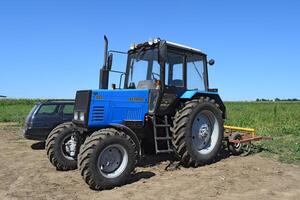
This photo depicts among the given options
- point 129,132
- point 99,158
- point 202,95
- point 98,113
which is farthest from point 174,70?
point 99,158

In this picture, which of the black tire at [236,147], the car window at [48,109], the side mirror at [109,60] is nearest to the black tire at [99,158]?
the side mirror at [109,60]

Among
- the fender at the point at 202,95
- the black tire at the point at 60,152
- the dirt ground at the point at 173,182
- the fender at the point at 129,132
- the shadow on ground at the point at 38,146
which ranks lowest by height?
the dirt ground at the point at 173,182

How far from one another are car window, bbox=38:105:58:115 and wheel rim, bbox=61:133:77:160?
533cm

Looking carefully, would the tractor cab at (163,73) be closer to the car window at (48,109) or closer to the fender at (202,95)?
the fender at (202,95)

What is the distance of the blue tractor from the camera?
26.0ft

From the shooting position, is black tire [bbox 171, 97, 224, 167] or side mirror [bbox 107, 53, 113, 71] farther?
side mirror [bbox 107, 53, 113, 71]

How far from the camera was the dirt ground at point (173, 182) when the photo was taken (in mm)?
7281

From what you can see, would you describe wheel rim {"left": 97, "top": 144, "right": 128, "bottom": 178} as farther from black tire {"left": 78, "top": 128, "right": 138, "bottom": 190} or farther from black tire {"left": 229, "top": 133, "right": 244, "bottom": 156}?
black tire {"left": 229, "top": 133, "right": 244, "bottom": 156}

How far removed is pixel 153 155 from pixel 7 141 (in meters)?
7.70

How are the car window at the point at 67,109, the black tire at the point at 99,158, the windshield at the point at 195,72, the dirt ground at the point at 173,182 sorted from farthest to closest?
1. the car window at the point at 67,109
2. the windshield at the point at 195,72
3. the black tire at the point at 99,158
4. the dirt ground at the point at 173,182

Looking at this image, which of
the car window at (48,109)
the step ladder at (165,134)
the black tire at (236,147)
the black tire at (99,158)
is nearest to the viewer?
the black tire at (99,158)

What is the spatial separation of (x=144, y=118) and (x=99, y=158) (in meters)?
1.86

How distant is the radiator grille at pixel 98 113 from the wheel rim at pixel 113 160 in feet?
2.77

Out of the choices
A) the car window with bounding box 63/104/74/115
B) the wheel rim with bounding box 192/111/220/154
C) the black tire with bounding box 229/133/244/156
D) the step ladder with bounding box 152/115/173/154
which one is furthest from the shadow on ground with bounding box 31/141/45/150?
the black tire with bounding box 229/133/244/156
